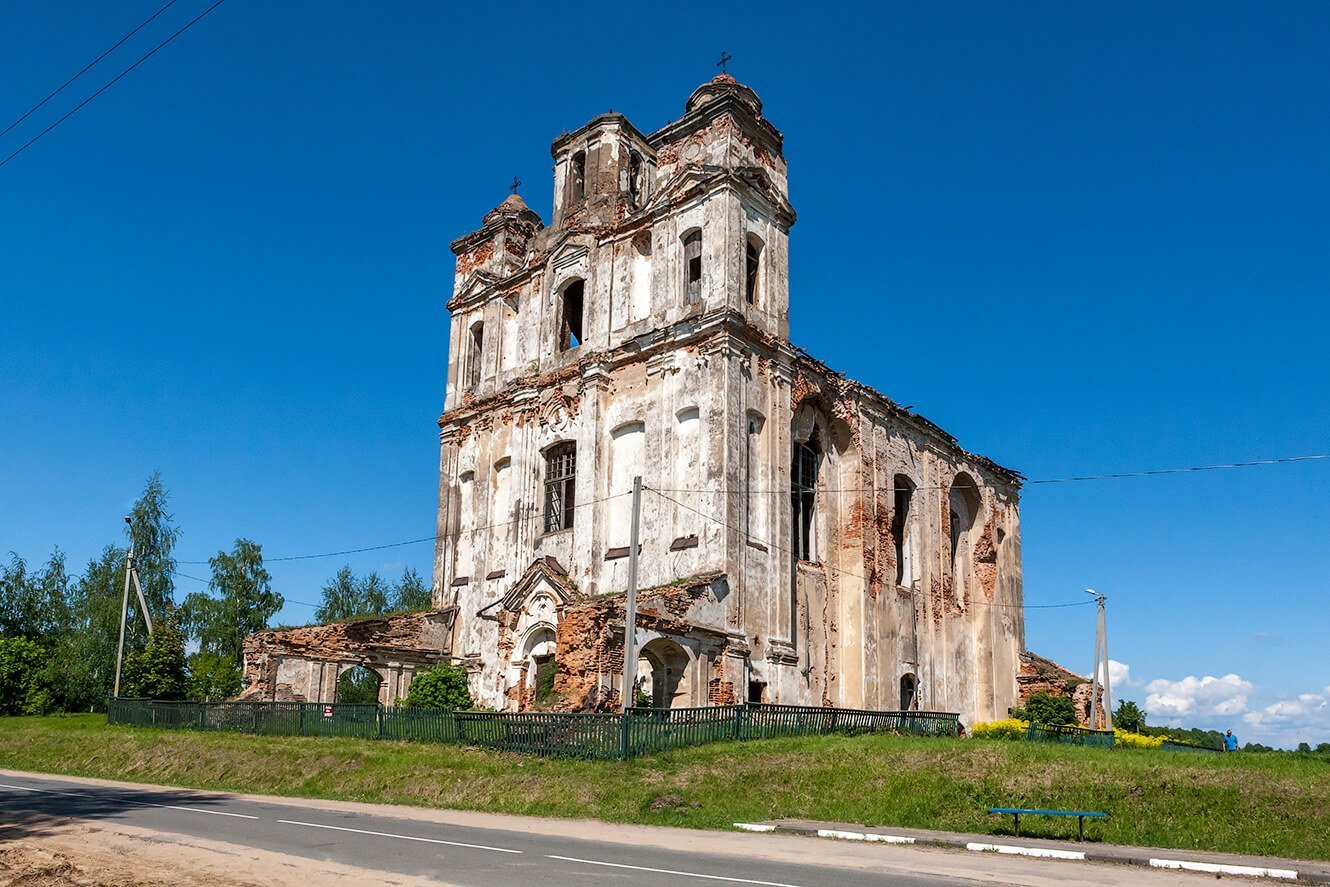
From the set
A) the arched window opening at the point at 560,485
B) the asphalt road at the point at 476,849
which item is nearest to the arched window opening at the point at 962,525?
the arched window opening at the point at 560,485

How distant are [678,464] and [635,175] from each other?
11207 millimetres

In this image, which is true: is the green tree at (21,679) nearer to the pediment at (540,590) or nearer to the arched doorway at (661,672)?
the pediment at (540,590)

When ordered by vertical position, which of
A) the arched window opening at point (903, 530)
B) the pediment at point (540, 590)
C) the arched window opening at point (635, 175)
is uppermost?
the arched window opening at point (635, 175)

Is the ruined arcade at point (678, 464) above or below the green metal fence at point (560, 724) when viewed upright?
above

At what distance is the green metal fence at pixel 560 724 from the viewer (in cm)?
1859

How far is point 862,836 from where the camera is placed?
13.3 m

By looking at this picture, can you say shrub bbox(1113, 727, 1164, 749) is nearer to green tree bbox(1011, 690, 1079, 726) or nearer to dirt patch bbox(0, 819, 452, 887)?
green tree bbox(1011, 690, 1079, 726)

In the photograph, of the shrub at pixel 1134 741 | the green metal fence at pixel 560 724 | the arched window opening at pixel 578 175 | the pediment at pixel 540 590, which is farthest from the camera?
the arched window opening at pixel 578 175

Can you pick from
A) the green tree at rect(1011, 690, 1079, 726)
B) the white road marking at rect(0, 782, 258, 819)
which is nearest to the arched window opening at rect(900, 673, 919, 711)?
the green tree at rect(1011, 690, 1079, 726)

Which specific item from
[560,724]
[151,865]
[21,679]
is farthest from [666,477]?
[21,679]

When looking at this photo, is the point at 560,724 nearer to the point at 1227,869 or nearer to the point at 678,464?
the point at 678,464

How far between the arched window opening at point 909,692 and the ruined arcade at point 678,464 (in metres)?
0.08

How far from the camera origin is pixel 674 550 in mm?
26406

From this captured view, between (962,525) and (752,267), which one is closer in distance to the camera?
(752,267)
